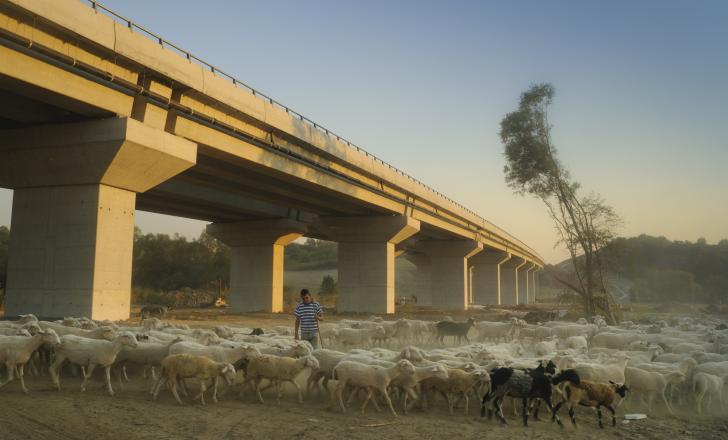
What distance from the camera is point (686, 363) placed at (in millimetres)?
11367

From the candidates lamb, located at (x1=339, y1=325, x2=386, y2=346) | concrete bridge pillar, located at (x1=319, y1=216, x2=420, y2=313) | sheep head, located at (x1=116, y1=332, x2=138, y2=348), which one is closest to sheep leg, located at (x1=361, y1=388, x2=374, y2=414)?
sheep head, located at (x1=116, y1=332, x2=138, y2=348)

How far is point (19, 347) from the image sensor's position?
9781 millimetres

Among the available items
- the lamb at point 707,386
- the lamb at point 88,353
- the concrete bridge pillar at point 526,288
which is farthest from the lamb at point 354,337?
the concrete bridge pillar at point 526,288

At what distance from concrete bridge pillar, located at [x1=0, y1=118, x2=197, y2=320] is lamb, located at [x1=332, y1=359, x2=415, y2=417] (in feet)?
42.9

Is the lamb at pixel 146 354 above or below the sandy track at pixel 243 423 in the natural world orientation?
above

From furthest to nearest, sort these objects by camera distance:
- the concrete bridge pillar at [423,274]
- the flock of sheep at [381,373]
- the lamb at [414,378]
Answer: the concrete bridge pillar at [423,274] < the lamb at [414,378] < the flock of sheep at [381,373]

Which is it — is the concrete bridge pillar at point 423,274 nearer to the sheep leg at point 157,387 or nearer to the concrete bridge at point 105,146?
the concrete bridge at point 105,146

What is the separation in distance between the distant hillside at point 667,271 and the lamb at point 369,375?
2825 cm

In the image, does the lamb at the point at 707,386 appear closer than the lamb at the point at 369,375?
No

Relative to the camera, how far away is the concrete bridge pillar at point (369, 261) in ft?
134

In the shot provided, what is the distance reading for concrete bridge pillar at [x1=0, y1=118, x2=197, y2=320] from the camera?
19500mm

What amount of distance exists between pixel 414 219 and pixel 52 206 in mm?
26793

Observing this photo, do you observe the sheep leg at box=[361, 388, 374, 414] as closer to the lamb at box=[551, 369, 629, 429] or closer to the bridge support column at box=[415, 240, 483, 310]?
the lamb at box=[551, 369, 629, 429]

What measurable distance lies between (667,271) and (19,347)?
10528cm
